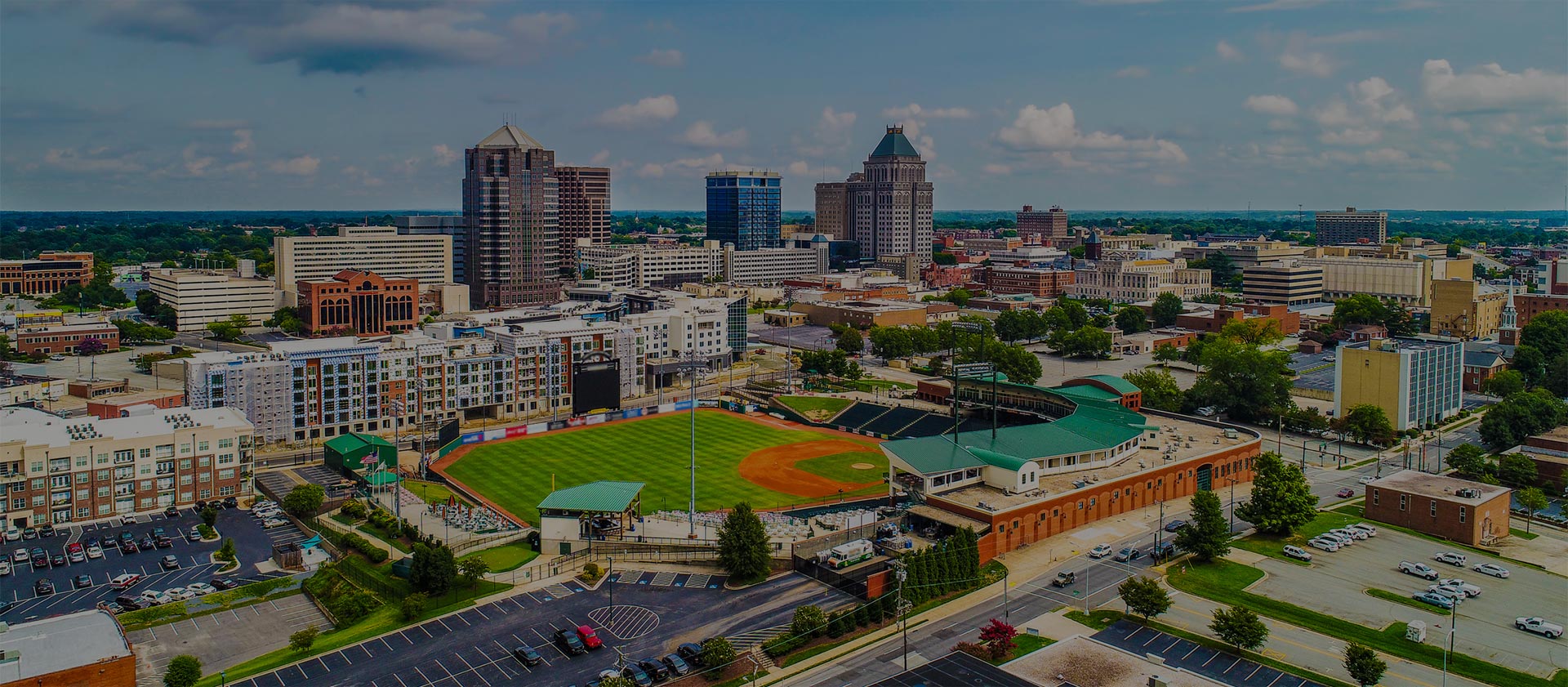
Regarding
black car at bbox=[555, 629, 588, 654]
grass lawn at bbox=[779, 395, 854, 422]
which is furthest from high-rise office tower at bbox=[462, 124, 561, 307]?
black car at bbox=[555, 629, 588, 654]

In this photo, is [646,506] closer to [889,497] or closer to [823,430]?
[889,497]

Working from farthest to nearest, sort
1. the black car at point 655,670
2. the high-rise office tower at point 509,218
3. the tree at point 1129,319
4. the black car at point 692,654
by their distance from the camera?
the high-rise office tower at point 509,218 < the tree at point 1129,319 < the black car at point 692,654 < the black car at point 655,670

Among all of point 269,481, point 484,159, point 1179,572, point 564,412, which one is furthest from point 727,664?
point 484,159

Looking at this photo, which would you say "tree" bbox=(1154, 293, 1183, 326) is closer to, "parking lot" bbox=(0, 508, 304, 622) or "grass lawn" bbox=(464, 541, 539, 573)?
"grass lawn" bbox=(464, 541, 539, 573)

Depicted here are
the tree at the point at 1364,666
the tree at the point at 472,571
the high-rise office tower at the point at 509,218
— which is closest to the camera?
the tree at the point at 1364,666

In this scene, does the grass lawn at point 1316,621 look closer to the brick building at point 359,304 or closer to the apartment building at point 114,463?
the apartment building at point 114,463

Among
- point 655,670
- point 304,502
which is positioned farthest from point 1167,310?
point 655,670

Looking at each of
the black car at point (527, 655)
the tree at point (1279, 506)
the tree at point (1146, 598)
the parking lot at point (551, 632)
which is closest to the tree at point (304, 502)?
the parking lot at point (551, 632)
